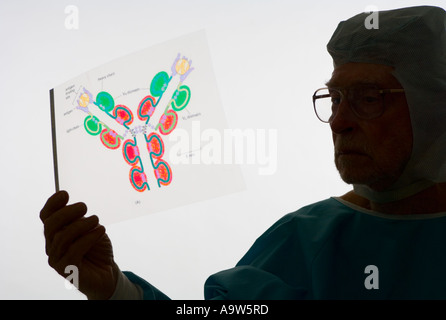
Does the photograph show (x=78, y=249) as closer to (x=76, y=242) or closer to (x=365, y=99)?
(x=76, y=242)

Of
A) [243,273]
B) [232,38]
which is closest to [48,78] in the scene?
[232,38]

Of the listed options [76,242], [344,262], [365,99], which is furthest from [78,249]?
[365,99]

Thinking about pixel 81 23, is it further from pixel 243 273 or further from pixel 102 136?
pixel 243 273

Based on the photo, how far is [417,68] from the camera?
0.97 m

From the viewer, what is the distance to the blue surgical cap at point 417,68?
97cm

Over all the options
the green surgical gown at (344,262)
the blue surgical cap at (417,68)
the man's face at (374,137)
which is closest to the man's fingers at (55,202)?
the green surgical gown at (344,262)

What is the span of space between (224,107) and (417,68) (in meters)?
0.75

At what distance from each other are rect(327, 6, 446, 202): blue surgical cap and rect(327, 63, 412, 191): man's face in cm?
2

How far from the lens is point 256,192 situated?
5.09 feet

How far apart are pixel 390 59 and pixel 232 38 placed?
0.74m

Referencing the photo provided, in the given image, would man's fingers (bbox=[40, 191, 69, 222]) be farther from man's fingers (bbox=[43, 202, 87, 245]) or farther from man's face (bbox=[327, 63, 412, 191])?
man's face (bbox=[327, 63, 412, 191])

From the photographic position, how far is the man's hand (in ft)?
2.65

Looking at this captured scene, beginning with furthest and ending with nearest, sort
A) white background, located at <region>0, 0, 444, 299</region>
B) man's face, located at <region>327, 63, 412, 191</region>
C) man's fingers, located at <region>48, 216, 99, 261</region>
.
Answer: white background, located at <region>0, 0, 444, 299</region> → man's face, located at <region>327, 63, 412, 191</region> → man's fingers, located at <region>48, 216, 99, 261</region>

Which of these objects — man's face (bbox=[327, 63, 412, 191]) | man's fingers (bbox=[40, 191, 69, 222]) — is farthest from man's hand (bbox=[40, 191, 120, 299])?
man's face (bbox=[327, 63, 412, 191])
